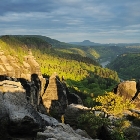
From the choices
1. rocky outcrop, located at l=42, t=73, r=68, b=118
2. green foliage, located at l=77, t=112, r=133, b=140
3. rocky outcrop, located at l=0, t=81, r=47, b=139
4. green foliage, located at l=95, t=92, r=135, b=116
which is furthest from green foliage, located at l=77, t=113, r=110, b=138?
rocky outcrop, located at l=42, t=73, r=68, b=118

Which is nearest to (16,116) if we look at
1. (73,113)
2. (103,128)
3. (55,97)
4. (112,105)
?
(103,128)

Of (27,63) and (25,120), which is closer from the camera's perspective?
(25,120)

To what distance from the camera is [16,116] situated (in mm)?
37344

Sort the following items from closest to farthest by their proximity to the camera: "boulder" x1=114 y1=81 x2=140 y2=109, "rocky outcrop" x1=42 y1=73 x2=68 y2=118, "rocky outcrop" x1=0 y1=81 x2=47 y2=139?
"rocky outcrop" x1=0 y1=81 x2=47 y2=139, "rocky outcrop" x1=42 y1=73 x2=68 y2=118, "boulder" x1=114 y1=81 x2=140 y2=109

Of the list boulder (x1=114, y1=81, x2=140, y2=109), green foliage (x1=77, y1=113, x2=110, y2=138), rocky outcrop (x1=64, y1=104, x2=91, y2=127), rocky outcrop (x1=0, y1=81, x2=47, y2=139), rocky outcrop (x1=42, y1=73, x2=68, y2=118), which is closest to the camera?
rocky outcrop (x1=0, y1=81, x2=47, y2=139)

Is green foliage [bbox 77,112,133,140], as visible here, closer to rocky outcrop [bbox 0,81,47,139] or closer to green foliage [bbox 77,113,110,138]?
green foliage [bbox 77,113,110,138]

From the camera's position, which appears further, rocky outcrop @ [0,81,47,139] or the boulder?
the boulder

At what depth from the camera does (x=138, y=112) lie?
75.9 m

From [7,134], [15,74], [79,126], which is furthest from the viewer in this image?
[15,74]

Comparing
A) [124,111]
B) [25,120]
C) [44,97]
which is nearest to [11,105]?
[25,120]

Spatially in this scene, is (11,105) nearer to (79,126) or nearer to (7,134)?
(7,134)

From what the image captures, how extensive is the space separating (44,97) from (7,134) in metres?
55.9

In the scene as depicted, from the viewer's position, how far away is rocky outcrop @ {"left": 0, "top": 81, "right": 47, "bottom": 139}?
36938mm

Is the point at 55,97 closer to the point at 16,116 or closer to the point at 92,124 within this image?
the point at 92,124
